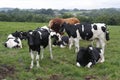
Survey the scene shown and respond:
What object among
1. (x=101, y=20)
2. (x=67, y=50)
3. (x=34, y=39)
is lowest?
(x=101, y=20)

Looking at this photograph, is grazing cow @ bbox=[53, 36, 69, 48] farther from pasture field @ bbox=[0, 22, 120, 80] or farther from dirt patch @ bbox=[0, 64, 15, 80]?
dirt patch @ bbox=[0, 64, 15, 80]

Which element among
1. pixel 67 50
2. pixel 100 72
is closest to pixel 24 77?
pixel 100 72

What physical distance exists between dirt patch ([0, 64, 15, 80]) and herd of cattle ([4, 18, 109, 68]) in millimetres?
880

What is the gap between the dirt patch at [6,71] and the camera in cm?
1115

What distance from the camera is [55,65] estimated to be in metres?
13.1

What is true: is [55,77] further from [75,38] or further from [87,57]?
[75,38]

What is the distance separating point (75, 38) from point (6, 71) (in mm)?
5231

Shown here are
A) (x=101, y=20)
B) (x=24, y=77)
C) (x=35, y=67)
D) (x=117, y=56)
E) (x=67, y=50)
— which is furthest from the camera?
(x=101, y=20)

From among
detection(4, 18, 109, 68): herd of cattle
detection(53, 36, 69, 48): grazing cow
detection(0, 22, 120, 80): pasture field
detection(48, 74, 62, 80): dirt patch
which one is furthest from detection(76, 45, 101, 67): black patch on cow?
detection(53, 36, 69, 48): grazing cow

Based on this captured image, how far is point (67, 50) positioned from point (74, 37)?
169 cm

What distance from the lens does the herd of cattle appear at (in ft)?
41.6

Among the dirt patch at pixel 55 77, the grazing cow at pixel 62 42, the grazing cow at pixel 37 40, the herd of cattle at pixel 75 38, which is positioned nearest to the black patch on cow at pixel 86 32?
the herd of cattle at pixel 75 38

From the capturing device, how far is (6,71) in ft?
38.3

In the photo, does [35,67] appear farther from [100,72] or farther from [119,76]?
[119,76]
